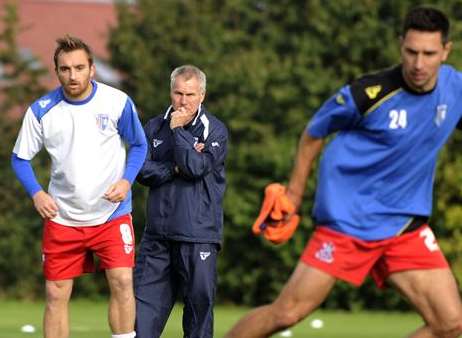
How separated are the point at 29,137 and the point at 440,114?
2865 mm

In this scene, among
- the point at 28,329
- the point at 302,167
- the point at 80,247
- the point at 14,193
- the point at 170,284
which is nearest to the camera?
the point at 302,167

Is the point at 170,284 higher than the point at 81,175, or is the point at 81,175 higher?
the point at 81,175

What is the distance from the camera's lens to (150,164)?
30.7 ft

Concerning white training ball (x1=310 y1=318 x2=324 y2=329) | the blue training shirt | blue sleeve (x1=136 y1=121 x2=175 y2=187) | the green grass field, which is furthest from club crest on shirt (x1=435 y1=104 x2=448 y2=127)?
white training ball (x1=310 y1=318 x2=324 y2=329)

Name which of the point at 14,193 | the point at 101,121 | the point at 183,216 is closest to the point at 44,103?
the point at 101,121

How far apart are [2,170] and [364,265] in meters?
12.0

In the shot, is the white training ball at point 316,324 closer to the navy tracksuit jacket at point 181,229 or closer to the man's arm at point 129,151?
the navy tracksuit jacket at point 181,229

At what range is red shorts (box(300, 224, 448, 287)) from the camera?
7.74 meters

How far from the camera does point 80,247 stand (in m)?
9.34

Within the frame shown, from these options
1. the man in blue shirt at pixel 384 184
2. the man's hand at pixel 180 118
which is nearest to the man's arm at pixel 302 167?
the man in blue shirt at pixel 384 184

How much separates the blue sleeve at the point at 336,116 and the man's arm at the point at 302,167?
45 mm

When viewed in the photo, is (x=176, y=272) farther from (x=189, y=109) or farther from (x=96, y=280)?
(x=96, y=280)

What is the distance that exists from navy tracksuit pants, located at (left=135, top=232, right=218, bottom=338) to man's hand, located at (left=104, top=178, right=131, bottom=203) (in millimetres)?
463

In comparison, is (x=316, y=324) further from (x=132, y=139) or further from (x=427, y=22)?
(x=427, y=22)
